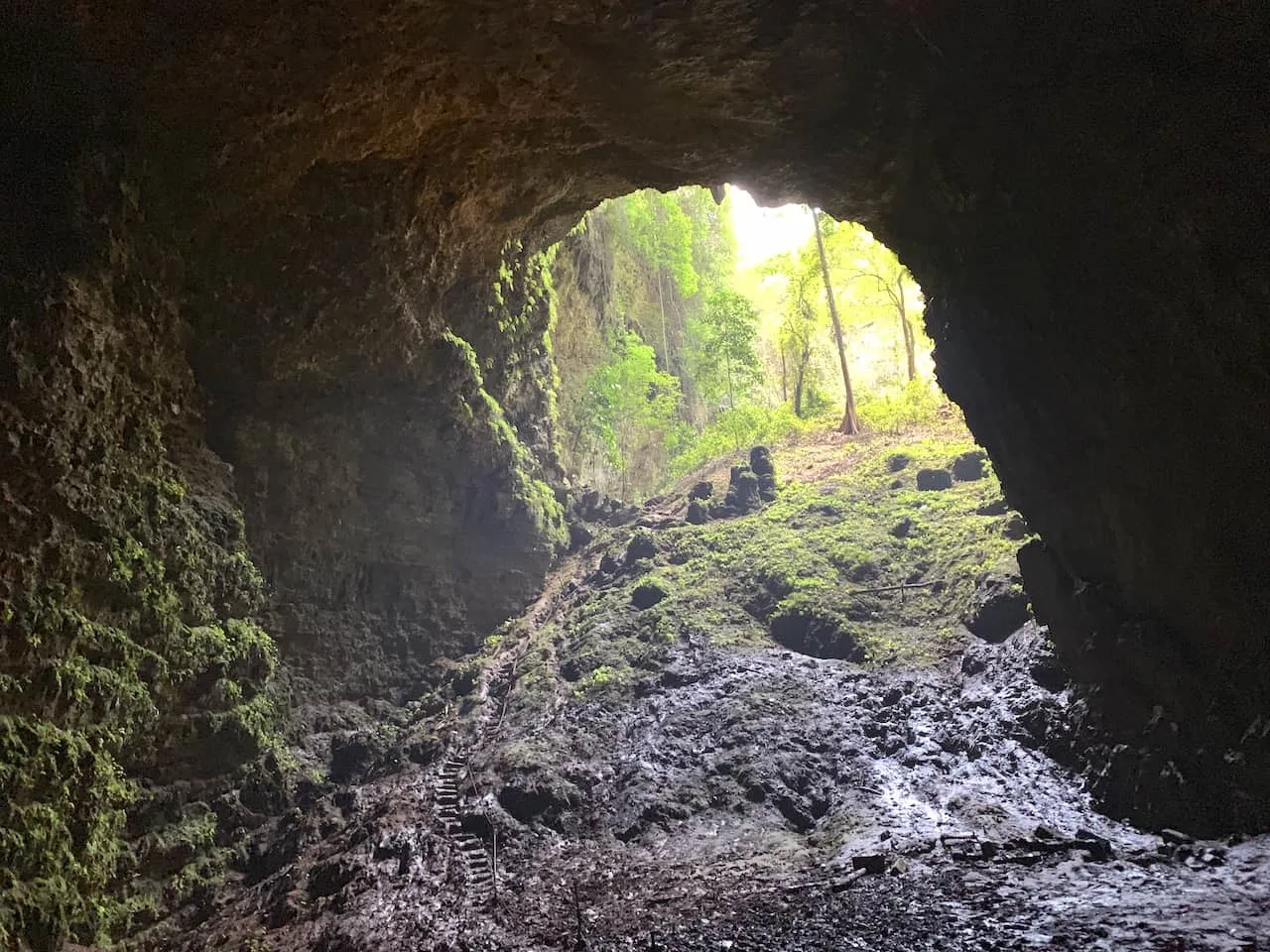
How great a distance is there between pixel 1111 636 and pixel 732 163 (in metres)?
7.03

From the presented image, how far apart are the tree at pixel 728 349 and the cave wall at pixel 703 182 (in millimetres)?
17998

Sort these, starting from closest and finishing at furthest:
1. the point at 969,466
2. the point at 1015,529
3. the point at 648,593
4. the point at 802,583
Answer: the point at 1015,529
the point at 802,583
the point at 648,593
the point at 969,466

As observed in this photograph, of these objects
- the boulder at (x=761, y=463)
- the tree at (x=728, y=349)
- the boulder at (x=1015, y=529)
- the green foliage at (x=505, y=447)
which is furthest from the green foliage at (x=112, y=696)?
the tree at (x=728, y=349)

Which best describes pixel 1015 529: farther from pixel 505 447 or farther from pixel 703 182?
pixel 505 447

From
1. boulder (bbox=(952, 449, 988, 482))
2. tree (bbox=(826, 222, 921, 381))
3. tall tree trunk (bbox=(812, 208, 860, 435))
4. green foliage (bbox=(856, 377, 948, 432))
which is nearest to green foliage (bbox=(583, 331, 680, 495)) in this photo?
tall tree trunk (bbox=(812, 208, 860, 435))

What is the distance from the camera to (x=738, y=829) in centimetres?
764

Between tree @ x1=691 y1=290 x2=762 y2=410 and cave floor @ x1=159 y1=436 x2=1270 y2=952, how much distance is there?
1785cm

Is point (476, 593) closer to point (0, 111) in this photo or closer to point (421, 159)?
point (421, 159)

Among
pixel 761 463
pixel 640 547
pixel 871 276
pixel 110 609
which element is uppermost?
pixel 871 276

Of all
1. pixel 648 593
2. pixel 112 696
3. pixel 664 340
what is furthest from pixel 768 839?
pixel 664 340

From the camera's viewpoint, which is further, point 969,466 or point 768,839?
point 969,466

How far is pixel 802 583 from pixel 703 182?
696 centimetres

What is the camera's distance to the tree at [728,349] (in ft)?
93.0

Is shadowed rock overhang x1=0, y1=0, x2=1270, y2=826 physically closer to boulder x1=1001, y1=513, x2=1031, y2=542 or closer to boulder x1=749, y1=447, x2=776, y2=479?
boulder x1=1001, y1=513, x2=1031, y2=542
